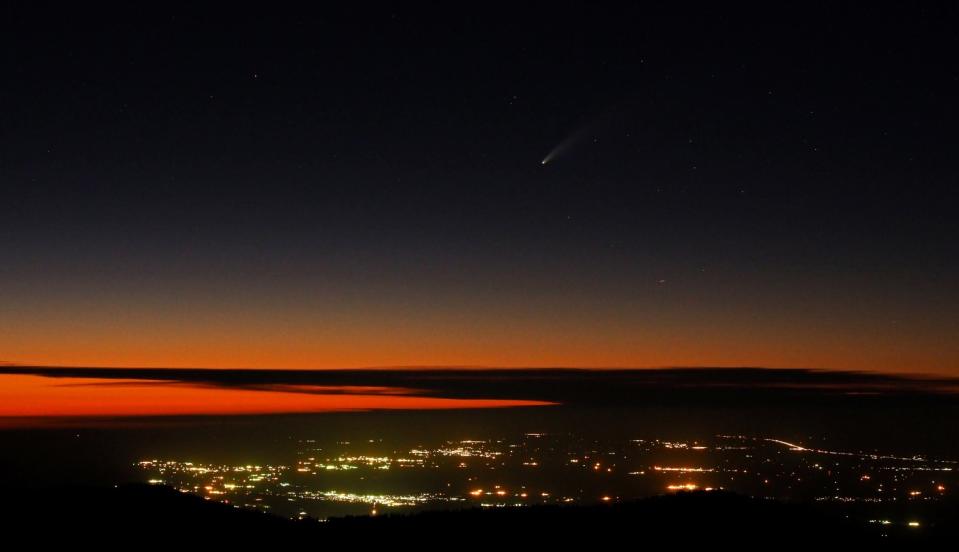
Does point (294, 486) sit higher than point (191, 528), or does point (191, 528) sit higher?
point (191, 528)

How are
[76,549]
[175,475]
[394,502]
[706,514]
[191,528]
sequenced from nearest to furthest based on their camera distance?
1. [76,549]
2. [191,528]
3. [706,514]
4. [394,502]
5. [175,475]

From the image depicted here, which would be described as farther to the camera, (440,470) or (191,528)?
(440,470)

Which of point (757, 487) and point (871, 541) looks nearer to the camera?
point (871, 541)

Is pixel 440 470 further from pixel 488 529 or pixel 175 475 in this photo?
pixel 488 529

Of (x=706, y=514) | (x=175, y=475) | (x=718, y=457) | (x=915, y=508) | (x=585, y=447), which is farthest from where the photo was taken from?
(x=585, y=447)

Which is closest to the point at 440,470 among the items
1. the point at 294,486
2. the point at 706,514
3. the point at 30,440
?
the point at 294,486

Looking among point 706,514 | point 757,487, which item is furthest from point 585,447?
point 706,514

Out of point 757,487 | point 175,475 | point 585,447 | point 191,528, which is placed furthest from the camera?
point 585,447

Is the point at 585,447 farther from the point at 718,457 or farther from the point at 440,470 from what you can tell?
the point at 440,470

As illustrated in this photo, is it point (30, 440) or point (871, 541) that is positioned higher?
point (871, 541)
